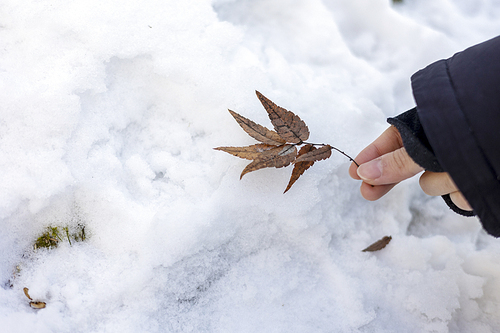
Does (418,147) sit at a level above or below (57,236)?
above

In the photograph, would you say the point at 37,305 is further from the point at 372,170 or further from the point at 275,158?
the point at 372,170

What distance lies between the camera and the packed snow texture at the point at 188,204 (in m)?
1.03

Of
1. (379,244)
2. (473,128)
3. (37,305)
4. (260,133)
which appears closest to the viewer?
(473,128)

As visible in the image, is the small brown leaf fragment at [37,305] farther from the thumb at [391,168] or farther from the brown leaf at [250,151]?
the thumb at [391,168]

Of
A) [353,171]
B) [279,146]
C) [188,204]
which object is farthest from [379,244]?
[188,204]

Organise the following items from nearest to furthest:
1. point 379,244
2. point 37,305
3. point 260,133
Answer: point 37,305, point 260,133, point 379,244

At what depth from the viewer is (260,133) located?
3.56ft

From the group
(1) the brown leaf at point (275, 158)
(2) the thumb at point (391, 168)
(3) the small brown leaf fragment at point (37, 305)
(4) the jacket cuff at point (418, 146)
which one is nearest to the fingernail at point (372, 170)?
(2) the thumb at point (391, 168)

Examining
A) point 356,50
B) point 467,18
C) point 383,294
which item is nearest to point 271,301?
point 383,294

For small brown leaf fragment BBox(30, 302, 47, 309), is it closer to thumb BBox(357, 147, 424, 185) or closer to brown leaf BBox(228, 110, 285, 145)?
brown leaf BBox(228, 110, 285, 145)

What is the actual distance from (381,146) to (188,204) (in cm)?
75

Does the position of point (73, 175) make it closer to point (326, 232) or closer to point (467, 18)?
point (326, 232)

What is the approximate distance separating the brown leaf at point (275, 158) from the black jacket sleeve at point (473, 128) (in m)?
0.42

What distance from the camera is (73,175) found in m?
1.04
